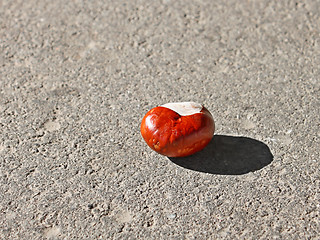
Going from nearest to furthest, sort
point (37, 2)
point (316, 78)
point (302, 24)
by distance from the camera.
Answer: point (316, 78) → point (302, 24) → point (37, 2)

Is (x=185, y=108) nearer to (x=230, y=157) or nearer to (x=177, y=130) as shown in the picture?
(x=177, y=130)

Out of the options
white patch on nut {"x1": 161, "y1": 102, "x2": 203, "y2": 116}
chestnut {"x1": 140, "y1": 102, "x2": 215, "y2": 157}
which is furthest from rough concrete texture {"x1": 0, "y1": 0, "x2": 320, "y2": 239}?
white patch on nut {"x1": 161, "y1": 102, "x2": 203, "y2": 116}

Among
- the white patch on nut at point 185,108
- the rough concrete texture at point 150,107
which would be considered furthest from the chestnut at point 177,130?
the rough concrete texture at point 150,107

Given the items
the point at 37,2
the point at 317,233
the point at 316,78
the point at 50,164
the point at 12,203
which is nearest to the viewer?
the point at 317,233

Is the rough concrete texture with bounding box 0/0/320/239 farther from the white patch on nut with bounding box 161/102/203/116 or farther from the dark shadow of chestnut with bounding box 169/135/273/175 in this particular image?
the white patch on nut with bounding box 161/102/203/116

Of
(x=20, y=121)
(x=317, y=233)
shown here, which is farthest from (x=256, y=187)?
(x=20, y=121)

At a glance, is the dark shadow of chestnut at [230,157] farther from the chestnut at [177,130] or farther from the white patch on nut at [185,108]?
the white patch on nut at [185,108]

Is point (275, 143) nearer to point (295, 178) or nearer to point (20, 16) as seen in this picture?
point (295, 178)

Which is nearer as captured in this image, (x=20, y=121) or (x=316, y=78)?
(x=20, y=121)
